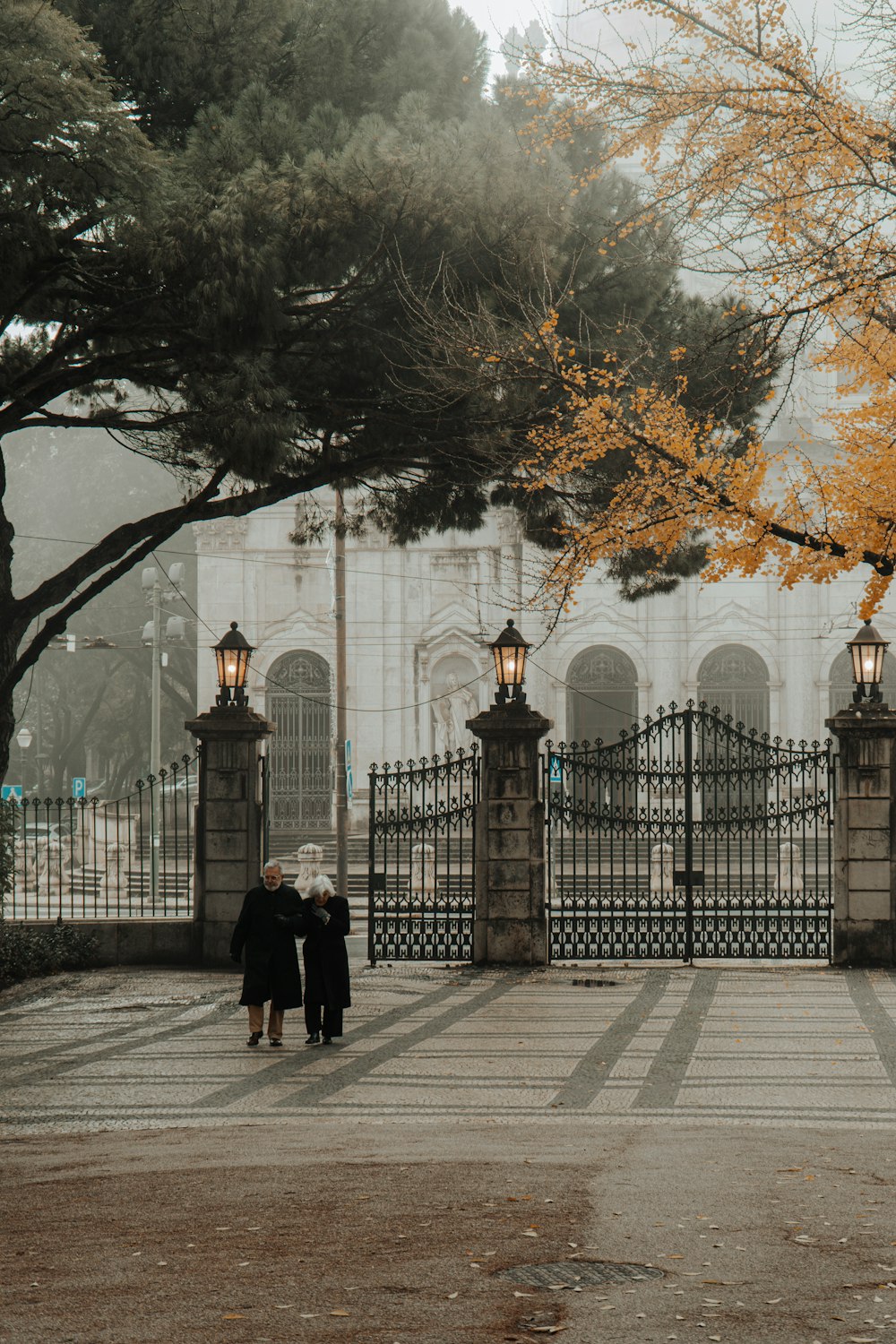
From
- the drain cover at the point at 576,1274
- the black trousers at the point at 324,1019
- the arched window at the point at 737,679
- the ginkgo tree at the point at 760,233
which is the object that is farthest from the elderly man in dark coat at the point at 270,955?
the arched window at the point at 737,679

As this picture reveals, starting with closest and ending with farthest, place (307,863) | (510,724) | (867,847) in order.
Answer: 1. (867,847)
2. (510,724)
3. (307,863)

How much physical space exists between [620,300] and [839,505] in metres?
5.83

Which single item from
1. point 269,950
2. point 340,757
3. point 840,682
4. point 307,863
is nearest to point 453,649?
point 840,682

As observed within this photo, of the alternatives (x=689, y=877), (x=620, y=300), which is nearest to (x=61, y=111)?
(x=620, y=300)

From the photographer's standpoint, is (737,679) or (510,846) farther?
(737,679)

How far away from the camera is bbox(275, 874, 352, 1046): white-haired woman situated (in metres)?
11.6

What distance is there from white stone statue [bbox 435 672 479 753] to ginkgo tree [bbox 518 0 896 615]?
1113 inches

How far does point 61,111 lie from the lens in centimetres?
1056

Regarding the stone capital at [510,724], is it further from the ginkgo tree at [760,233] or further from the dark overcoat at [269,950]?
the ginkgo tree at [760,233]

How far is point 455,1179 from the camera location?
6445 mm

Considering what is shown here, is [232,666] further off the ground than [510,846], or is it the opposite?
[232,666]

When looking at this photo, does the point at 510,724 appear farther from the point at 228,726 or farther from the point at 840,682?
the point at 840,682

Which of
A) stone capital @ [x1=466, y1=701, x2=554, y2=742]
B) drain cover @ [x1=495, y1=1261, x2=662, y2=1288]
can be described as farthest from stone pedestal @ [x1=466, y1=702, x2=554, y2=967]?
drain cover @ [x1=495, y1=1261, x2=662, y2=1288]

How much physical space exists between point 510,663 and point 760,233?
880cm
